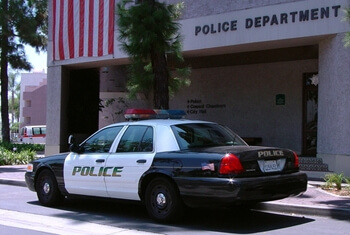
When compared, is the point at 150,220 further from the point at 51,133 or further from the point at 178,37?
the point at 51,133

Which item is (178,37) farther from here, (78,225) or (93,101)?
(93,101)

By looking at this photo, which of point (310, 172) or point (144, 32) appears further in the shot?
point (310, 172)

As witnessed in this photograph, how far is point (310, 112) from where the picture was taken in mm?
16391

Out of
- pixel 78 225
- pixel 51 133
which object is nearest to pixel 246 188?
pixel 78 225

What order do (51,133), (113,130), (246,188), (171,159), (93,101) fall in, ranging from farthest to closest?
(93,101) → (51,133) → (113,130) → (171,159) → (246,188)

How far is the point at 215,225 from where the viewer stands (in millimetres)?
7398

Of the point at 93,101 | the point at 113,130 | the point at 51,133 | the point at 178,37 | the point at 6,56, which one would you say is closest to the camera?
the point at 113,130

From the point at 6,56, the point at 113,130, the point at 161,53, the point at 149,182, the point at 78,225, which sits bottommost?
the point at 78,225

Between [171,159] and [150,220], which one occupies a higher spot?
[171,159]

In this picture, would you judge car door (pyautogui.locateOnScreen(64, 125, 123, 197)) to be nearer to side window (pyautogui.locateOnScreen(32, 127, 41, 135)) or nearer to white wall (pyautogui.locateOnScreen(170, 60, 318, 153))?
white wall (pyautogui.locateOnScreen(170, 60, 318, 153))

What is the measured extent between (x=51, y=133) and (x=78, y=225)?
12.4 meters

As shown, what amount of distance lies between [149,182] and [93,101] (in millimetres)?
13510

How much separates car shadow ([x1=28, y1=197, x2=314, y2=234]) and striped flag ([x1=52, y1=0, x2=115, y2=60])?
9.40m

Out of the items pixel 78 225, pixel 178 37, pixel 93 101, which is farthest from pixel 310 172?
pixel 93 101
